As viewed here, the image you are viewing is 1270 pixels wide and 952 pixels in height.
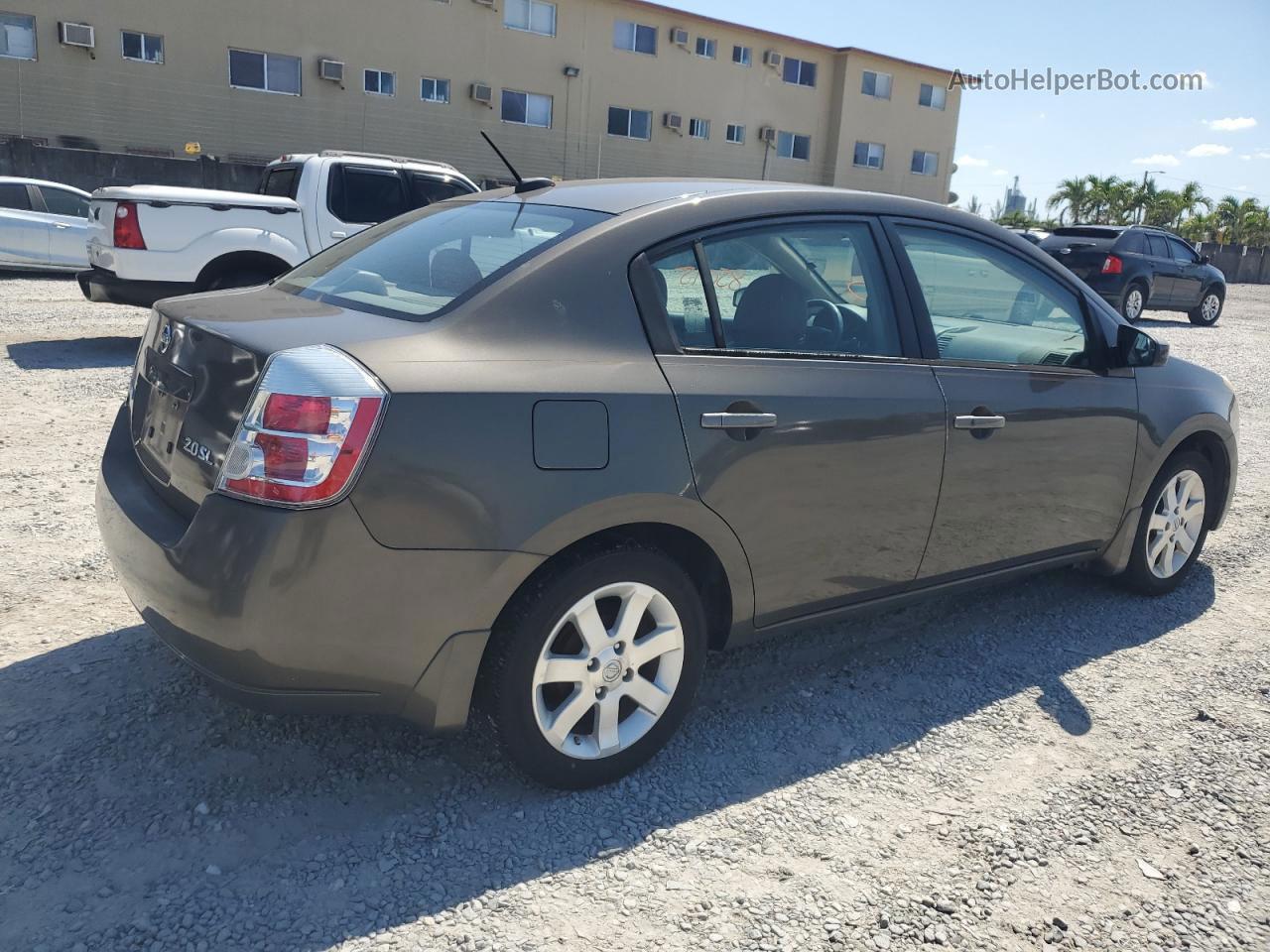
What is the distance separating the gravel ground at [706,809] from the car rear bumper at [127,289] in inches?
207

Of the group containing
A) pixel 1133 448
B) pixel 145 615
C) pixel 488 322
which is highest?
pixel 488 322

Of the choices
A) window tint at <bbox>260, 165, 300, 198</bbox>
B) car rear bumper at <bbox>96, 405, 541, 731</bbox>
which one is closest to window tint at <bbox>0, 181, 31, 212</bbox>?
window tint at <bbox>260, 165, 300, 198</bbox>

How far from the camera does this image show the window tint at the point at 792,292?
9.76 ft

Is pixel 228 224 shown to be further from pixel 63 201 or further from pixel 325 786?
pixel 63 201

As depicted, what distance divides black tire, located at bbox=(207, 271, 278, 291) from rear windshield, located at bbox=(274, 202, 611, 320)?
5936 millimetres

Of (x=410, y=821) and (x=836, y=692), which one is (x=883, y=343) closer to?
(x=836, y=692)

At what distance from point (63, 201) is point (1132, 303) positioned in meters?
17.3

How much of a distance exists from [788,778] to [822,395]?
46.0 inches

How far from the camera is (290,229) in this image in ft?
30.3

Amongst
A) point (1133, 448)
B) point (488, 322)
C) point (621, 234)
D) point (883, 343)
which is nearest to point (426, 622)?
point (488, 322)

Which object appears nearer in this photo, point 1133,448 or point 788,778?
point 788,778

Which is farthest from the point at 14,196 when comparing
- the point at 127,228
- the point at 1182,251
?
the point at 1182,251

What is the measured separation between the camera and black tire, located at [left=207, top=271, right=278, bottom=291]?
29.3ft

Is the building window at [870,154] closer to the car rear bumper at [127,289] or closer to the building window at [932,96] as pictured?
the building window at [932,96]
